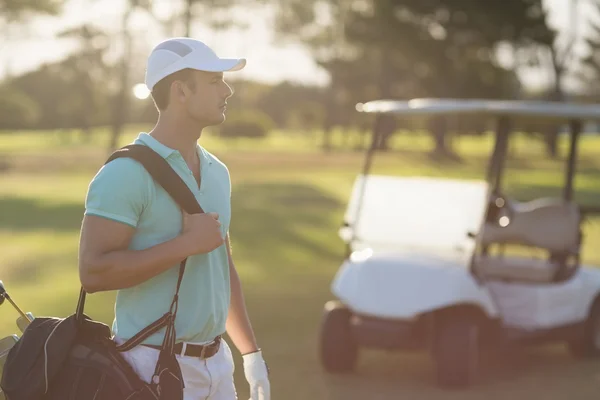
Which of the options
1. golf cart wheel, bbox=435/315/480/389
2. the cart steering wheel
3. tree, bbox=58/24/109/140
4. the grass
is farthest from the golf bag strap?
tree, bbox=58/24/109/140

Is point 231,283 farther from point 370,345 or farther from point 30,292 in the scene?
point 30,292

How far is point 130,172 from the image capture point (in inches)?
113

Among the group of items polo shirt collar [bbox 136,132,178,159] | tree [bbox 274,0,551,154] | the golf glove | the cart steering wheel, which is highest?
polo shirt collar [bbox 136,132,178,159]

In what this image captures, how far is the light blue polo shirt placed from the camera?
2840 millimetres

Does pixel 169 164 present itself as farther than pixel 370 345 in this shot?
No

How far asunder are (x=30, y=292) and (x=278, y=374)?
15.2 feet

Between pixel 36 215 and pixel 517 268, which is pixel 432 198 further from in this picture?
pixel 36 215

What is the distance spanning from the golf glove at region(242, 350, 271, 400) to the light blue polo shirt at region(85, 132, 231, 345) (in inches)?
14.7

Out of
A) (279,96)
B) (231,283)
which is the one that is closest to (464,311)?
(231,283)

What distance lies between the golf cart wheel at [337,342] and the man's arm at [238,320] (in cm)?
403

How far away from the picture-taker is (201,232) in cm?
290

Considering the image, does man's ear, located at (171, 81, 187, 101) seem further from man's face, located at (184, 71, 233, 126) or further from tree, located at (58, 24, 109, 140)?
tree, located at (58, 24, 109, 140)

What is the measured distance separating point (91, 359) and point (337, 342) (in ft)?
15.5

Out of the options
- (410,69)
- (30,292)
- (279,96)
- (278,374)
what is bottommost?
(279,96)
